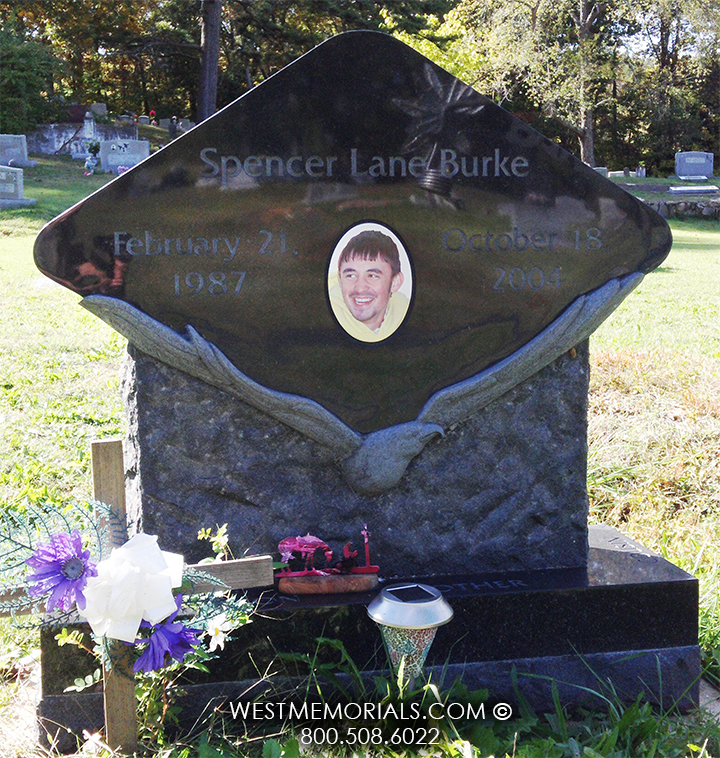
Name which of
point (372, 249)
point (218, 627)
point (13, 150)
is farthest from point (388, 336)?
point (13, 150)

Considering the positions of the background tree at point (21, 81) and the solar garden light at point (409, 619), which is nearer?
the solar garden light at point (409, 619)

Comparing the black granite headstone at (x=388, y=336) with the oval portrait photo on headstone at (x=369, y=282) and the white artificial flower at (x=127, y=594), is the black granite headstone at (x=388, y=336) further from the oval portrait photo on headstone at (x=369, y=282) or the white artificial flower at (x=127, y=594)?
the white artificial flower at (x=127, y=594)

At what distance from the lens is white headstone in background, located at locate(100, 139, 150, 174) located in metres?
22.4

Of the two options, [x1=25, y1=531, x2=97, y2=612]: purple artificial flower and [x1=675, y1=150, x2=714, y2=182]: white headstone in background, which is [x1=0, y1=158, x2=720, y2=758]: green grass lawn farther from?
[x1=675, y1=150, x2=714, y2=182]: white headstone in background

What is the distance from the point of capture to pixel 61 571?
1.98 metres

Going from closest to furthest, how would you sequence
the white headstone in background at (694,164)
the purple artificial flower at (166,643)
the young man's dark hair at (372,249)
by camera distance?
the purple artificial flower at (166,643) → the young man's dark hair at (372,249) → the white headstone in background at (694,164)

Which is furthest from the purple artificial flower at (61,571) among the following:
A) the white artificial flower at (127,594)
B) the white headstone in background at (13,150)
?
the white headstone in background at (13,150)

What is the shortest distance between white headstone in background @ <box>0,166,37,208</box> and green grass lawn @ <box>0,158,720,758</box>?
9.22m

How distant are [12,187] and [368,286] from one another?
15505 millimetres

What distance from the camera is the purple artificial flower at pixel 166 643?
201 cm

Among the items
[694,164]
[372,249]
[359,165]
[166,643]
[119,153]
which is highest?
[119,153]

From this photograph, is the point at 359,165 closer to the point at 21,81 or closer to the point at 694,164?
the point at 21,81

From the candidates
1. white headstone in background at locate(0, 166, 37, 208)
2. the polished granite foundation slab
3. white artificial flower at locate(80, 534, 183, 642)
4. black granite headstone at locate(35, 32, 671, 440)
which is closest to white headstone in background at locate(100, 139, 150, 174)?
white headstone in background at locate(0, 166, 37, 208)

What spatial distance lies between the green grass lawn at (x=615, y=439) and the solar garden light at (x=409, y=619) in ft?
0.80
